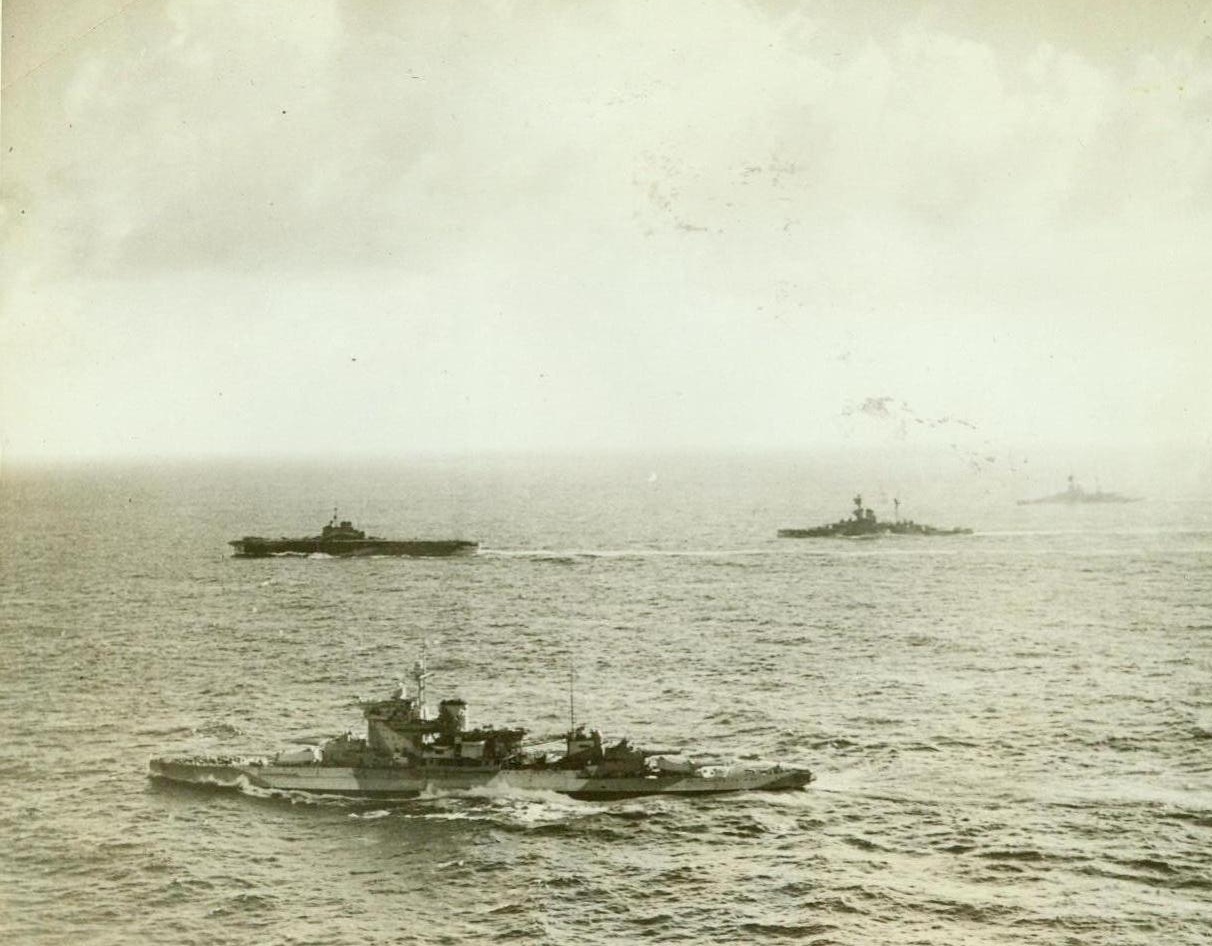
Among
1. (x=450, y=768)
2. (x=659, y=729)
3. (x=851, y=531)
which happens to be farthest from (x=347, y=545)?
(x=659, y=729)

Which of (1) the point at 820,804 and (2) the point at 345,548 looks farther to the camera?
(2) the point at 345,548

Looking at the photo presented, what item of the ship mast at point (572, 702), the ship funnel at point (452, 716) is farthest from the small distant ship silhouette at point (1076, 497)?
the ship funnel at point (452, 716)

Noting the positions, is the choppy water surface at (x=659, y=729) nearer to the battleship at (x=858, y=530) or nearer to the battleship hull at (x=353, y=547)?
the battleship hull at (x=353, y=547)

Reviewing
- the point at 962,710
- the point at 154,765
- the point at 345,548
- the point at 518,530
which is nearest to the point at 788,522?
the point at 518,530

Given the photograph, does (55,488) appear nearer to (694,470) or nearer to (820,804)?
(694,470)

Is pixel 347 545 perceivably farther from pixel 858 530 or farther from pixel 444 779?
pixel 444 779

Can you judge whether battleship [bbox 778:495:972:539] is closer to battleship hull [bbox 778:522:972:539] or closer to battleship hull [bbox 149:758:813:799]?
battleship hull [bbox 778:522:972:539]
